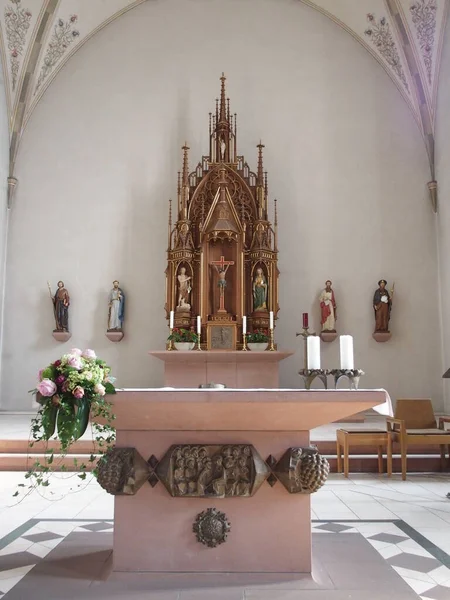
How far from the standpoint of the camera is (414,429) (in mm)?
7680

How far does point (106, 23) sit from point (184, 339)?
7656mm

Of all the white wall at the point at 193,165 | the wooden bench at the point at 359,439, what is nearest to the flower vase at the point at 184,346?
the white wall at the point at 193,165

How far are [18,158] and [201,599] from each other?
1162 cm

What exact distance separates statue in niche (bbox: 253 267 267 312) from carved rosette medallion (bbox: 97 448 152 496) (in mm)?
7532

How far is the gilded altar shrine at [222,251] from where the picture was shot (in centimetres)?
1088

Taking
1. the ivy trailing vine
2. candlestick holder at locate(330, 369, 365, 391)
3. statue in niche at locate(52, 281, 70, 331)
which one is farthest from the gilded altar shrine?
the ivy trailing vine

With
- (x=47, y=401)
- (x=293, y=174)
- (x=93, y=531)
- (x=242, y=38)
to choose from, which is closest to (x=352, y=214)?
(x=293, y=174)

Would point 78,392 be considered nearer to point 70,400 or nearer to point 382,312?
point 70,400

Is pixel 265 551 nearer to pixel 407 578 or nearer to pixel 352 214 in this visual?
pixel 407 578

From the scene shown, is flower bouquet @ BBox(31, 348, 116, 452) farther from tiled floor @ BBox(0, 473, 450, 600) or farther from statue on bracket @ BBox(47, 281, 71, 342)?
statue on bracket @ BBox(47, 281, 71, 342)

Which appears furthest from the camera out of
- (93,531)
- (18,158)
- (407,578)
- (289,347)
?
(18,158)

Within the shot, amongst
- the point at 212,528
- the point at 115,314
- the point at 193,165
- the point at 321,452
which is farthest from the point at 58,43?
the point at 212,528

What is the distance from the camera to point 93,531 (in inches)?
180

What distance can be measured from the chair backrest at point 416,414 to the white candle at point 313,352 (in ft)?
16.6
